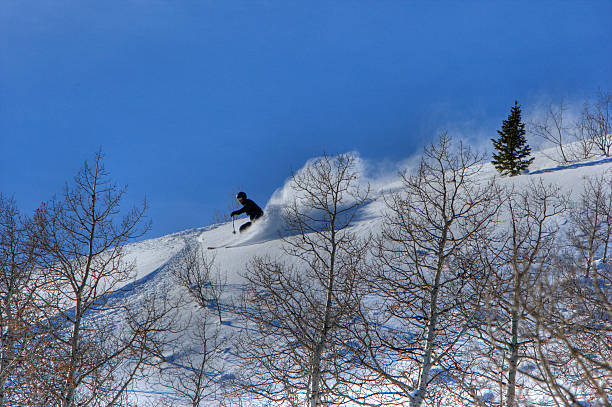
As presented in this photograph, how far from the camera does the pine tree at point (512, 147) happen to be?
33969 millimetres

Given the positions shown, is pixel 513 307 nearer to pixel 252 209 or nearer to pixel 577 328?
pixel 577 328

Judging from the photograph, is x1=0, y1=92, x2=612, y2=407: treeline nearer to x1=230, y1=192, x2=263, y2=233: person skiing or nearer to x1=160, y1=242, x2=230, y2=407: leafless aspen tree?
x1=160, y1=242, x2=230, y2=407: leafless aspen tree

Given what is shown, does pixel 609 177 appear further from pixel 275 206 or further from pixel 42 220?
pixel 42 220

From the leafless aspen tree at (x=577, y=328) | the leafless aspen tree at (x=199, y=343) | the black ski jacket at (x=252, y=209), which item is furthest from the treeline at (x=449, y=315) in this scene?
the black ski jacket at (x=252, y=209)

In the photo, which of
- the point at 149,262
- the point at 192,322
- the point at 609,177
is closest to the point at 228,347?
the point at 192,322

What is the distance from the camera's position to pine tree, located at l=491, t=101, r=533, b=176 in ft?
111

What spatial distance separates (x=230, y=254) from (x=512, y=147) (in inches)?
964

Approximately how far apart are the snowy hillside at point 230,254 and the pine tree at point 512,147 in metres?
2.57

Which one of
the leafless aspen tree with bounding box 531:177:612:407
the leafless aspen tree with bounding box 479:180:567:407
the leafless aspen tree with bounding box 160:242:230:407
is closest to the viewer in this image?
the leafless aspen tree with bounding box 531:177:612:407

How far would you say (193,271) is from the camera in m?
27.1

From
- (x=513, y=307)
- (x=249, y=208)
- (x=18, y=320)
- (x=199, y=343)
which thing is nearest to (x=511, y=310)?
(x=513, y=307)

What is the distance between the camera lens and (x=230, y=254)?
30594 mm

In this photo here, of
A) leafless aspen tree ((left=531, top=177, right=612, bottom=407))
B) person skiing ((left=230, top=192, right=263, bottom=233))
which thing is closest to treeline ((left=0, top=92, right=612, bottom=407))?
leafless aspen tree ((left=531, top=177, right=612, bottom=407))

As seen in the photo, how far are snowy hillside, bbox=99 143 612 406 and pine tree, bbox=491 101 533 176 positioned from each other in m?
2.57
